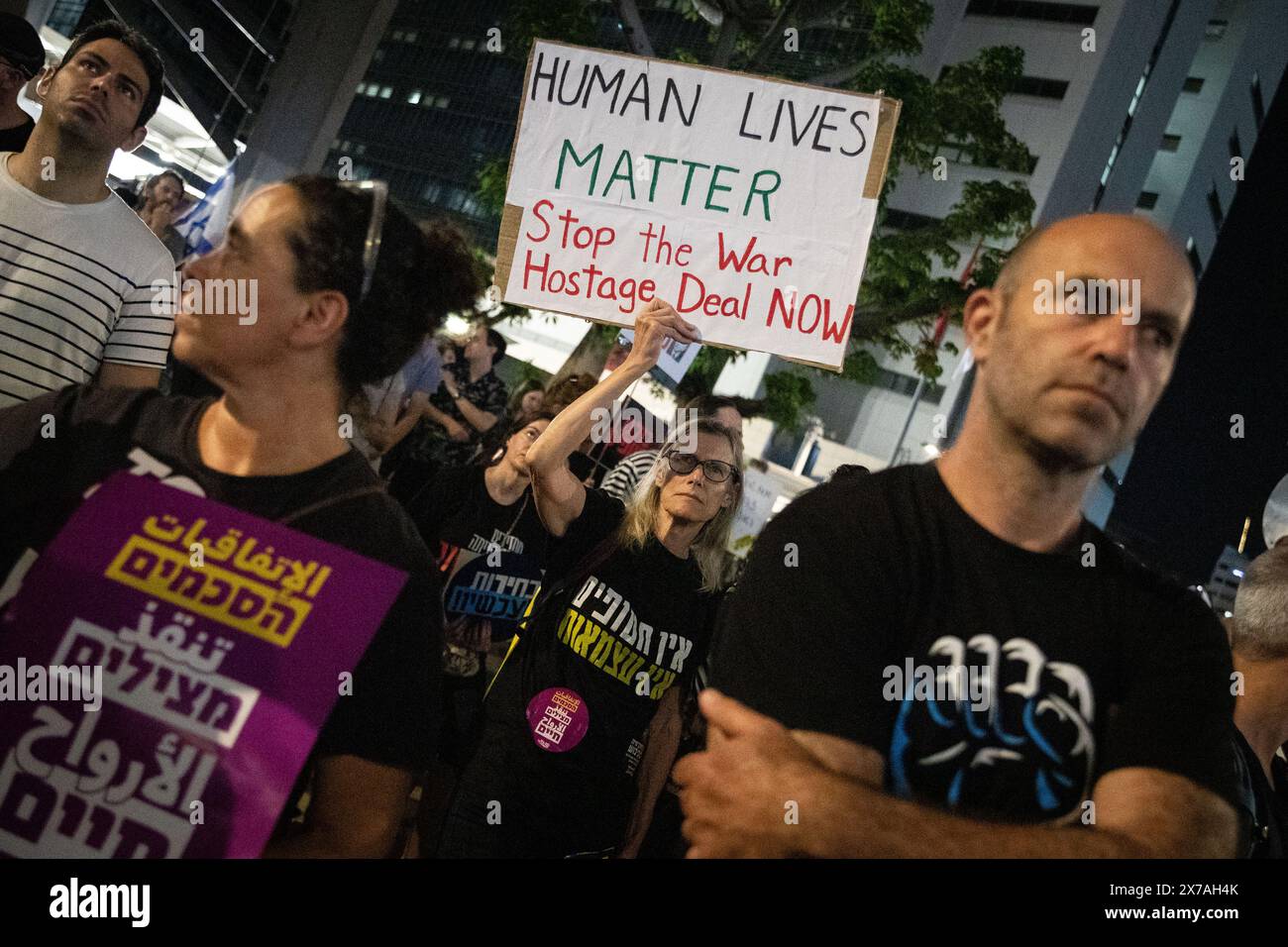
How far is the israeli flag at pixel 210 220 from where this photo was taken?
5.76ft

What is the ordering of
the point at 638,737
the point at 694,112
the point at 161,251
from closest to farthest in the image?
the point at 161,251
the point at 694,112
the point at 638,737

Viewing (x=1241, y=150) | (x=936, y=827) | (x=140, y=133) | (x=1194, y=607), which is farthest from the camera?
(x=1241, y=150)

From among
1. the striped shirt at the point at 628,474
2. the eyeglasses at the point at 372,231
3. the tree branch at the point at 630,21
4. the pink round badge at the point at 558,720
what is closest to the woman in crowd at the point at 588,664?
the pink round badge at the point at 558,720

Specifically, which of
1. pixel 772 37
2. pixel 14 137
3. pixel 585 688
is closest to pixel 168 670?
pixel 585 688

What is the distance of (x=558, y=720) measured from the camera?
8.93ft

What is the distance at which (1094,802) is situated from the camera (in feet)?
4.86

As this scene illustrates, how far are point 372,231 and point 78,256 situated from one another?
0.77 metres

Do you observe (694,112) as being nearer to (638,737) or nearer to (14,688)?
(638,737)

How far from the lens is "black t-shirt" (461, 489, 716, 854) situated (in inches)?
106

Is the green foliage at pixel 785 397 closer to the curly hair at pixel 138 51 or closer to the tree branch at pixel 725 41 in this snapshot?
the tree branch at pixel 725 41

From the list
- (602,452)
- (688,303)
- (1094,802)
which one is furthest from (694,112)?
(602,452)

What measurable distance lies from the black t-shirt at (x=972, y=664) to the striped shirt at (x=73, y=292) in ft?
4.68

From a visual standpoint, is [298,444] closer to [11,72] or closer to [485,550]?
[485,550]
